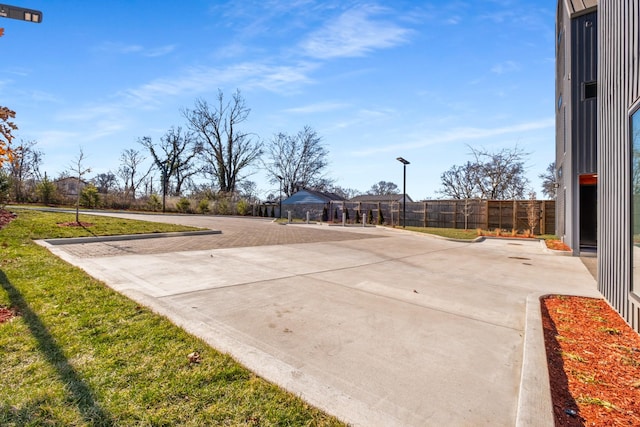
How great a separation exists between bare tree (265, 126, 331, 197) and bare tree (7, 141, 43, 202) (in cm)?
2448

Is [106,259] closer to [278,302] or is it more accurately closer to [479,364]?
[278,302]

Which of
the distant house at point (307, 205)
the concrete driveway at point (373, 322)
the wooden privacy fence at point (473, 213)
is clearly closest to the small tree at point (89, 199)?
the distant house at point (307, 205)

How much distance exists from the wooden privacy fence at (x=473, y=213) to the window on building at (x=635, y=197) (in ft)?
44.4

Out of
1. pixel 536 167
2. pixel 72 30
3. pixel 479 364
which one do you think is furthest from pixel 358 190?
pixel 479 364

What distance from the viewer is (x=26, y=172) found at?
27.0 metres

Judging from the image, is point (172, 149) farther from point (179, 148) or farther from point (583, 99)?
point (583, 99)

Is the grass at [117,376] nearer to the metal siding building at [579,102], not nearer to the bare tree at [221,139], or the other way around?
the metal siding building at [579,102]

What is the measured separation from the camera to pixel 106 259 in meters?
6.31

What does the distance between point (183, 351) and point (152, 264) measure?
4.12 metres

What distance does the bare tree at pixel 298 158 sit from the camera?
42.8m

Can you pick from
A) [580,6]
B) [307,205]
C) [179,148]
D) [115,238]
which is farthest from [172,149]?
[580,6]

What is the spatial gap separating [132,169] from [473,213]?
40.7 m

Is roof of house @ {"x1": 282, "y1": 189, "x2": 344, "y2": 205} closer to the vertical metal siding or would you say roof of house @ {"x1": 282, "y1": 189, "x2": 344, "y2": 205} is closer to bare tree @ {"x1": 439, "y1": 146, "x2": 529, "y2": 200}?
bare tree @ {"x1": 439, "y1": 146, "x2": 529, "y2": 200}

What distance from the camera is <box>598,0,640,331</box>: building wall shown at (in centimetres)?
348
